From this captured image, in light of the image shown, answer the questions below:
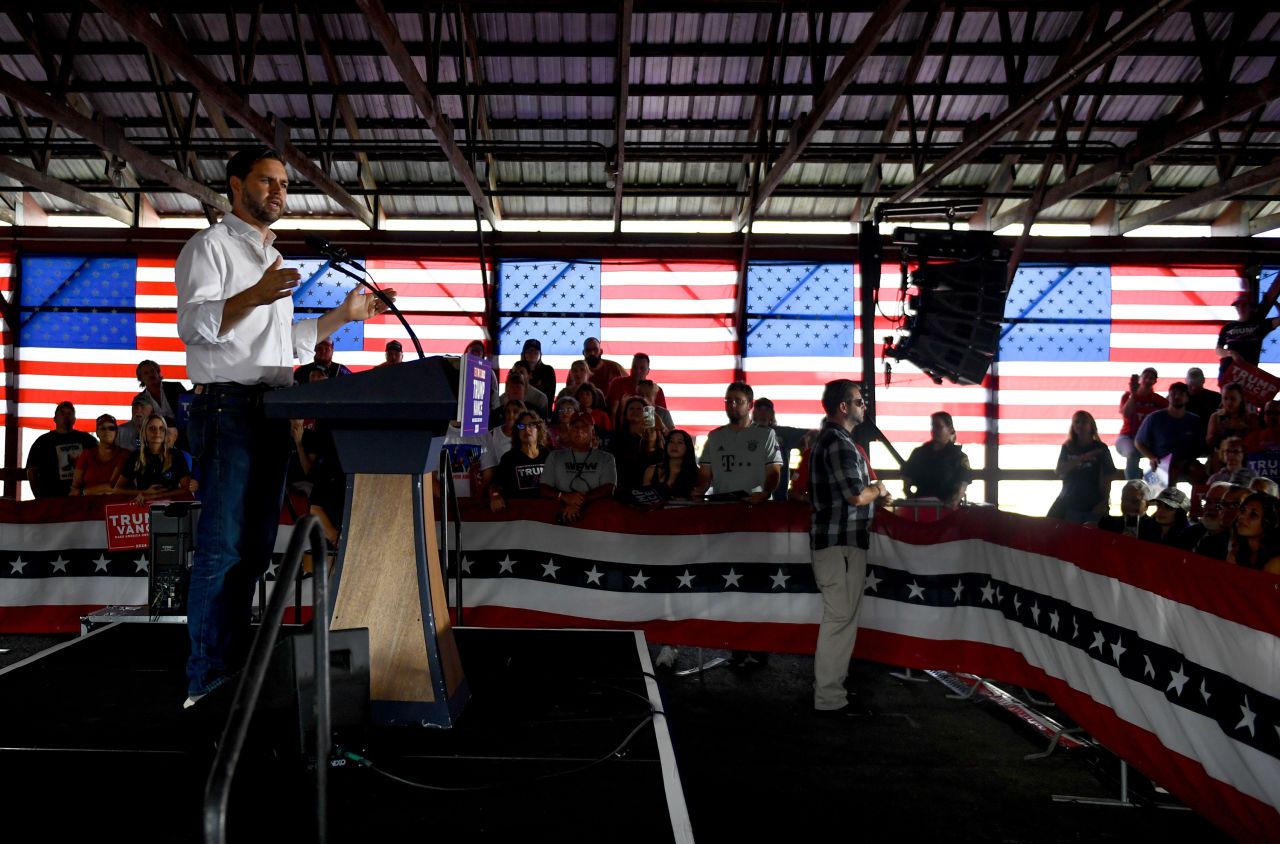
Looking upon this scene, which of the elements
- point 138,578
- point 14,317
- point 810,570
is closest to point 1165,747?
point 810,570

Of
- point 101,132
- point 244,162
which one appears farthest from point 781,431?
point 101,132

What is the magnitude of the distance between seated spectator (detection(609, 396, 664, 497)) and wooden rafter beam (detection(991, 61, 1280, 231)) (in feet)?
18.3

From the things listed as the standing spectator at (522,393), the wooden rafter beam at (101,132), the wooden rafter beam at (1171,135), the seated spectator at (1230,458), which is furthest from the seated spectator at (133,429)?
the wooden rafter beam at (1171,135)

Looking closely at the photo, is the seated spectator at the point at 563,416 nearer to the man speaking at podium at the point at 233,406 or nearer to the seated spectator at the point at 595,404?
the seated spectator at the point at 595,404

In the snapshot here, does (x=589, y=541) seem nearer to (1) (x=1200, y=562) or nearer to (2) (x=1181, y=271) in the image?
(1) (x=1200, y=562)

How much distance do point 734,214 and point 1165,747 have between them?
9122mm

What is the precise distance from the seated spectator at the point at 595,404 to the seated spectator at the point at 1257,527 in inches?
179

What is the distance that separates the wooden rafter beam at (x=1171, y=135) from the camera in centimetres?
711

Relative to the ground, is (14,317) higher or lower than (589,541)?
higher

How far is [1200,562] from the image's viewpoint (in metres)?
3.07

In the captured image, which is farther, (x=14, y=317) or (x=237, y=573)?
(x=14, y=317)

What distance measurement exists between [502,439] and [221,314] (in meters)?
4.47

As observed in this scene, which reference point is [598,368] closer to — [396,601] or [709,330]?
[709,330]

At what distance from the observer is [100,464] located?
6.73 metres
